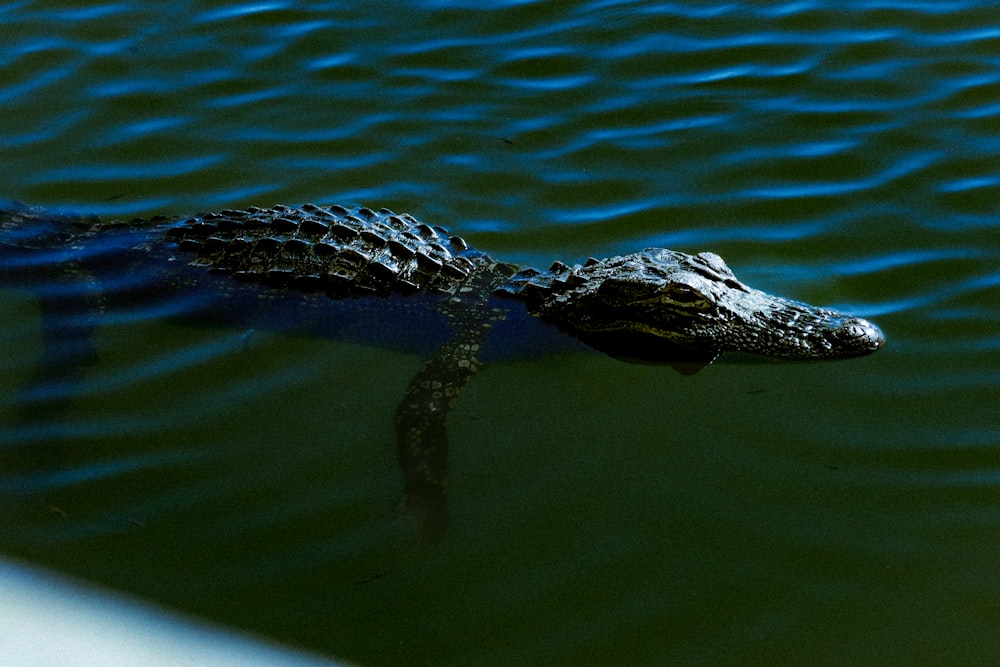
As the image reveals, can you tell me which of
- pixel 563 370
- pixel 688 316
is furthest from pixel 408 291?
pixel 688 316

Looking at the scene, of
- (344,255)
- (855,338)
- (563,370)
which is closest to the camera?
(855,338)

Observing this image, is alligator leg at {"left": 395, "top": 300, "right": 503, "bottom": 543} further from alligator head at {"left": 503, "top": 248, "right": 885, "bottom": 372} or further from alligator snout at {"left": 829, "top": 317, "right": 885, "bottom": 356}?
alligator snout at {"left": 829, "top": 317, "right": 885, "bottom": 356}

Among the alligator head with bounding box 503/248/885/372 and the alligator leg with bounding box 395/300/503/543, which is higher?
the alligator head with bounding box 503/248/885/372

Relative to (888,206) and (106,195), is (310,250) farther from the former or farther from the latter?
(888,206)

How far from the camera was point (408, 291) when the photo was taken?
5.45 meters

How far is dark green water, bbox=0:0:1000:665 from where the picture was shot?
3783 millimetres

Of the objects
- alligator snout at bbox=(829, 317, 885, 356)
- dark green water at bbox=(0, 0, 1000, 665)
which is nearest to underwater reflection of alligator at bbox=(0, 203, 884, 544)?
alligator snout at bbox=(829, 317, 885, 356)

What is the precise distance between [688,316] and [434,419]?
1.35m

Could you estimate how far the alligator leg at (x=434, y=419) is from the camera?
13.9 ft

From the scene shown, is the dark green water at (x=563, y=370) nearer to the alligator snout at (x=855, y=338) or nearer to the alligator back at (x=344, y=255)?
the alligator snout at (x=855, y=338)

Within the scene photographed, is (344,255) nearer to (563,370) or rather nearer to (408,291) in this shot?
(408,291)

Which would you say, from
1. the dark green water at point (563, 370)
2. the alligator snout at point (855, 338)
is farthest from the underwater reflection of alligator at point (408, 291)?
the dark green water at point (563, 370)

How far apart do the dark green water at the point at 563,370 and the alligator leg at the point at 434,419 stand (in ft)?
0.29

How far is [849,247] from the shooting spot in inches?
227
